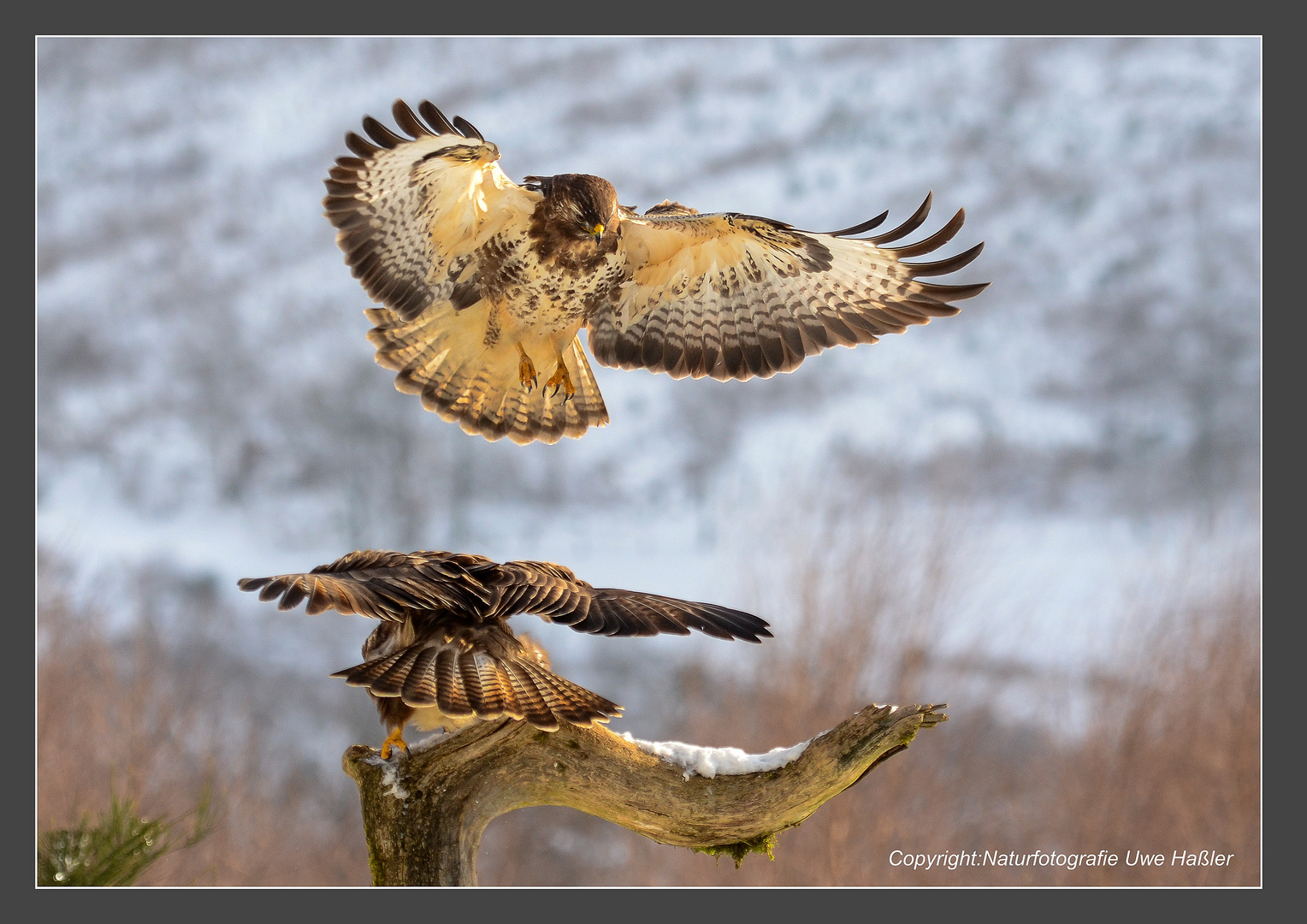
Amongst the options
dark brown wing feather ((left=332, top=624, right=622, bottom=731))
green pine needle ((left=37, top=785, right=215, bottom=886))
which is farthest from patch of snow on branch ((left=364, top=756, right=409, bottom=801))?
green pine needle ((left=37, top=785, right=215, bottom=886))

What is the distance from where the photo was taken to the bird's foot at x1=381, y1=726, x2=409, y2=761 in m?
3.92

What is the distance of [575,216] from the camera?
4969 millimetres

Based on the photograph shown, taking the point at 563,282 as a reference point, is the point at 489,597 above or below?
below

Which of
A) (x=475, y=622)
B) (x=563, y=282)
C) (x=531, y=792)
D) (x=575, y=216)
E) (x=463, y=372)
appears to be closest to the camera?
(x=475, y=622)

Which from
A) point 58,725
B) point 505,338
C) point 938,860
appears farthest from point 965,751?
point 58,725

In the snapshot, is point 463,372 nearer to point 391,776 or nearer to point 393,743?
point 393,743

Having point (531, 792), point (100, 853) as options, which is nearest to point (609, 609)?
point (531, 792)

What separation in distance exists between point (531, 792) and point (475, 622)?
2.09ft

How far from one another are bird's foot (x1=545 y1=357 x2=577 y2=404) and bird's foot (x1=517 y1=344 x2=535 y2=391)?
10cm

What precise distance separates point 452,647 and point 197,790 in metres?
6.84

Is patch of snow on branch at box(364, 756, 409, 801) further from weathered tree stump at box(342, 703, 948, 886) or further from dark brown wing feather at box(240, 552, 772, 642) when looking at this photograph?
dark brown wing feather at box(240, 552, 772, 642)

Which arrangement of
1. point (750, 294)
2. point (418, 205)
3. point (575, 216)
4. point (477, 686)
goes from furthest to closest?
point (750, 294) → point (418, 205) → point (575, 216) → point (477, 686)

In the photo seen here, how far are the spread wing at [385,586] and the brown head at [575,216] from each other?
167cm

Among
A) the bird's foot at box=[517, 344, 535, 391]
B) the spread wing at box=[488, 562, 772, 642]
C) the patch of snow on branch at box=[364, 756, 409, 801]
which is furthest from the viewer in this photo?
the bird's foot at box=[517, 344, 535, 391]
